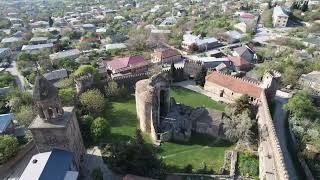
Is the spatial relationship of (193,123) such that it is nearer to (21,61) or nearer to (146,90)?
(146,90)

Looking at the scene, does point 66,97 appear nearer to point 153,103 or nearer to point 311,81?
point 153,103

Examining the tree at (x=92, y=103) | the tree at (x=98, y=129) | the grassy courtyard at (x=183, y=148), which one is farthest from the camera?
the tree at (x=92, y=103)

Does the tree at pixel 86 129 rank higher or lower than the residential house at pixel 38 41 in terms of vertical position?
higher

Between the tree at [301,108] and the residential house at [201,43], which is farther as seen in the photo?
the residential house at [201,43]

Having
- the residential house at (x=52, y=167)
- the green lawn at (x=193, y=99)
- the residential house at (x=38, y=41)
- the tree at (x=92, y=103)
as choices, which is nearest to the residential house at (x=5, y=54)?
the residential house at (x=38, y=41)

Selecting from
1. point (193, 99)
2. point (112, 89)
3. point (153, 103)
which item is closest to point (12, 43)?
point (112, 89)

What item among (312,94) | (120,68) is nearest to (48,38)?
(120,68)

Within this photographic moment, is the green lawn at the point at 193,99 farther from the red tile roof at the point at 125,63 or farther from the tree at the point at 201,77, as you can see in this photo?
the red tile roof at the point at 125,63
